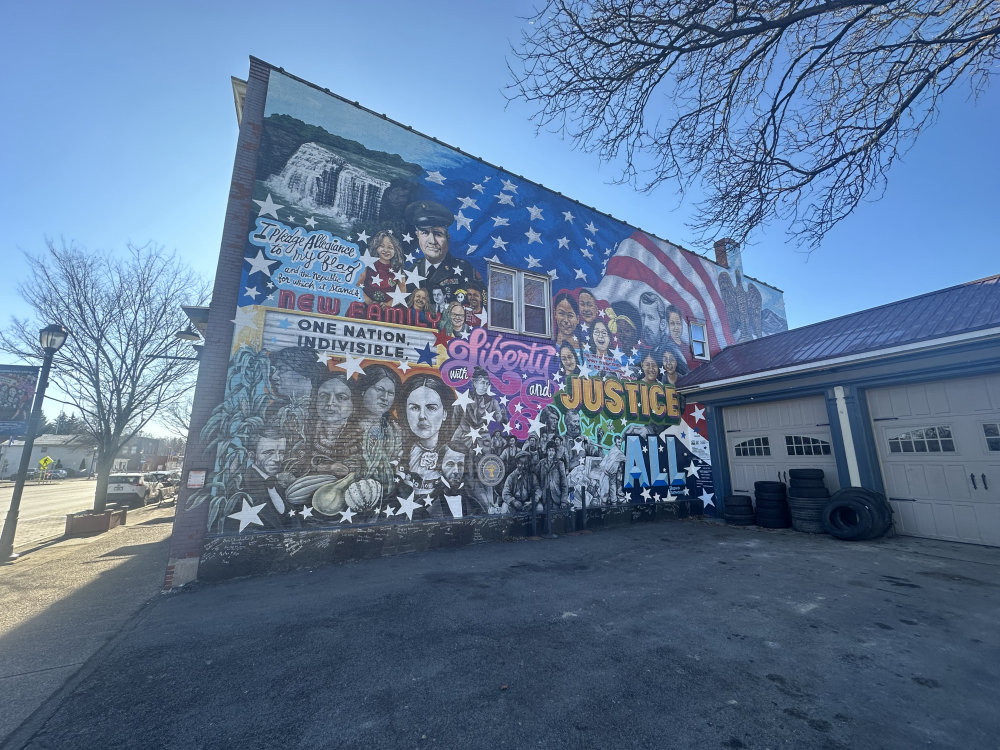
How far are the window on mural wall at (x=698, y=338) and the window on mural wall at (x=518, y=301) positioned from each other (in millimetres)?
6127

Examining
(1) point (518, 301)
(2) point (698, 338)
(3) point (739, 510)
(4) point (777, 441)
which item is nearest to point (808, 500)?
(3) point (739, 510)

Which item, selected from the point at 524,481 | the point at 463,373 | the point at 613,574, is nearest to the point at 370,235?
the point at 463,373

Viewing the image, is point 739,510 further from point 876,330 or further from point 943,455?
point 876,330

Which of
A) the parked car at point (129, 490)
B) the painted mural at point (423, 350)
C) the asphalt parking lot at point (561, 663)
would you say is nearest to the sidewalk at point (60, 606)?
the asphalt parking lot at point (561, 663)

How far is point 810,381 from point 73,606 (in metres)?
14.5

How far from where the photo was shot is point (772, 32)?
4910 millimetres

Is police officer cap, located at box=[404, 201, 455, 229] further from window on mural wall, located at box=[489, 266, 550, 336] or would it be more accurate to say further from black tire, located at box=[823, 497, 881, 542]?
black tire, located at box=[823, 497, 881, 542]

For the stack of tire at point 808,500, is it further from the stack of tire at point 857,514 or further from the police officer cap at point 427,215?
the police officer cap at point 427,215

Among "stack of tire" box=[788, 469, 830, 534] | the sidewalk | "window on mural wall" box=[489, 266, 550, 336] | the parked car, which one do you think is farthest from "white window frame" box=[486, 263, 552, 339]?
the parked car

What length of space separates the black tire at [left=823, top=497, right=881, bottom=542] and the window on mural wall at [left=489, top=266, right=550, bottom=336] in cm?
736

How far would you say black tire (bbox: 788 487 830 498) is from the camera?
8.73m

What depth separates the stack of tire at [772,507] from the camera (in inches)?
370

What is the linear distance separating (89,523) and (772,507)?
1914 centimetres

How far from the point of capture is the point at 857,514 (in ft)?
26.0
